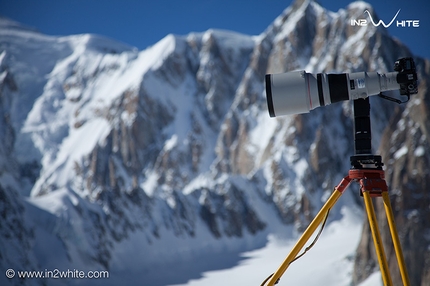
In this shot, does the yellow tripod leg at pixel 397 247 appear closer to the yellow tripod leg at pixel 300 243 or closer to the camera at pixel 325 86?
the yellow tripod leg at pixel 300 243

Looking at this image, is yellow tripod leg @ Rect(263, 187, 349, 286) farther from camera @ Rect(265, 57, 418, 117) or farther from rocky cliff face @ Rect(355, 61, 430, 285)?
rocky cliff face @ Rect(355, 61, 430, 285)

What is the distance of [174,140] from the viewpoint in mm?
92062

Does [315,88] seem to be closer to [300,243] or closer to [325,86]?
[325,86]

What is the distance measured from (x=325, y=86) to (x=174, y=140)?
88830 millimetres

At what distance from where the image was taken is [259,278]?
37.2 meters

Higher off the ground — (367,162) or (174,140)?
(367,162)

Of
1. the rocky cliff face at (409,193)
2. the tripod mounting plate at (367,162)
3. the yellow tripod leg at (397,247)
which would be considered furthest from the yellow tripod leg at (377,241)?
the rocky cliff face at (409,193)

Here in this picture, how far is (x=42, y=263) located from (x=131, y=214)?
2232 centimetres

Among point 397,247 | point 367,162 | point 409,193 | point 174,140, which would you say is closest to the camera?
point 397,247

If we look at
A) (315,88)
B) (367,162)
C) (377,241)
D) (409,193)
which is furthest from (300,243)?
(409,193)

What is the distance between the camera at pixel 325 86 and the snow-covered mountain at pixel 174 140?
34.2 m

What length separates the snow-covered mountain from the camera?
50.8 m

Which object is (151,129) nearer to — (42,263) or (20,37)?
(20,37)

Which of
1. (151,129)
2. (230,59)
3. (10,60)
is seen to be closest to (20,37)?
(10,60)
